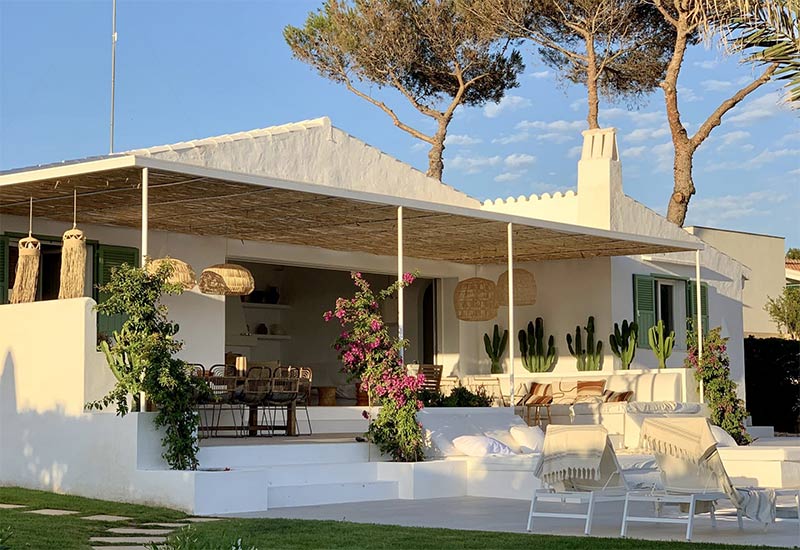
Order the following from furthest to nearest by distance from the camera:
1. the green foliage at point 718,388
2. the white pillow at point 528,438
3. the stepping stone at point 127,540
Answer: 1. the green foliage at point 718,388
2. the white pillow at point 528,438
3. the stepping stone at point 127,540

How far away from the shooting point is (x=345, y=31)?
2506 centimetres

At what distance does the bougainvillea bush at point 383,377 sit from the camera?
39.7ft

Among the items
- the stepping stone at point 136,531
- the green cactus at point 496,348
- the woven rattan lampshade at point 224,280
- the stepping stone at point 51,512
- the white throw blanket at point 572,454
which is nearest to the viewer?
the stepping stone at point 136,531

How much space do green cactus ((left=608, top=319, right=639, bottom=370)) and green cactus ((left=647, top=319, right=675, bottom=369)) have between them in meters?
0.28

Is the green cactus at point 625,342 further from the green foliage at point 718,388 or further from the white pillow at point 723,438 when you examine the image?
the white pillow at point 723,438

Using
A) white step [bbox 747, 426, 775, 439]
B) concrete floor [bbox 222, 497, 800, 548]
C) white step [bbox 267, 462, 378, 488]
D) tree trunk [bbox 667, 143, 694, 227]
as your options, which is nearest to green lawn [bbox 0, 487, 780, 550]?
concrete floor [bbox 222, 497, 800, 548]

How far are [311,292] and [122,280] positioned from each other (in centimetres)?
1088

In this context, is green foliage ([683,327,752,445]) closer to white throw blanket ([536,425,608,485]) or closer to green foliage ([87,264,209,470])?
white throw blanket ([536,425,608,485])

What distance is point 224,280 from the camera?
14086 mm

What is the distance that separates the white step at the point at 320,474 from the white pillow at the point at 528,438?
2068 millimetres

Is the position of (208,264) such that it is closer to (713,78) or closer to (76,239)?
(76,239)

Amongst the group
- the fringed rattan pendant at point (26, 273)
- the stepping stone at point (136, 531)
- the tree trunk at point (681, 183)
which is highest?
the tree trunk at point (681, 183)

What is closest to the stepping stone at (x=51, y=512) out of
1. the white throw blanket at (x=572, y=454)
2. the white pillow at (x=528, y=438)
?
the white throw blanket at (x=572, y=454)

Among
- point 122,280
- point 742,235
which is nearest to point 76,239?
point 122,280
